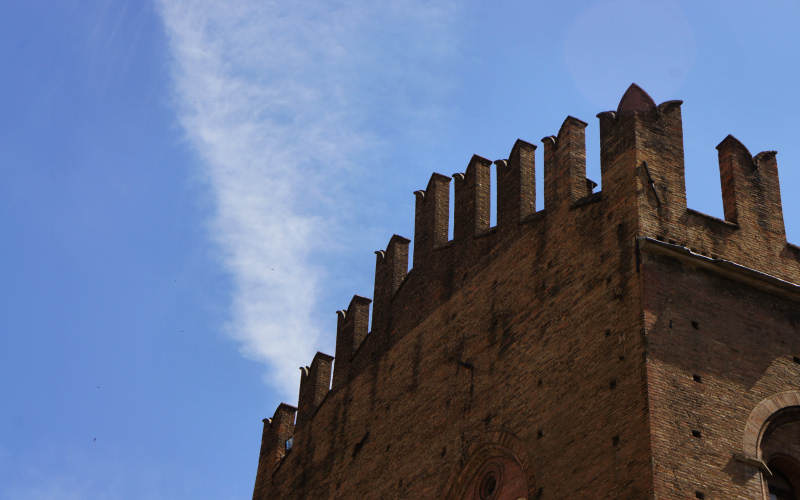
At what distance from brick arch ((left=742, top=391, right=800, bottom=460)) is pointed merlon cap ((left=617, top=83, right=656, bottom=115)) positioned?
4.35m

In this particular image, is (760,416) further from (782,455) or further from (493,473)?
(493,473)

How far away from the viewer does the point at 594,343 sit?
16484 millimetres

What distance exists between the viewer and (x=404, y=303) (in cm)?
2155

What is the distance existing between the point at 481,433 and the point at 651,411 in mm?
3431

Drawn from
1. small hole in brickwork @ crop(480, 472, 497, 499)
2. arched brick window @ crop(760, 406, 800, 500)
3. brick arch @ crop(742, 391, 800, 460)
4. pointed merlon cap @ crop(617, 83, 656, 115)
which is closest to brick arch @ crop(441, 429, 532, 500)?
small hole in brickwork @ crop(480, 472, 497, 499)

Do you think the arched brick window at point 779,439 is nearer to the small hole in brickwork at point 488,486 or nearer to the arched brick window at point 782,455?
the arched brick window at point 782,455

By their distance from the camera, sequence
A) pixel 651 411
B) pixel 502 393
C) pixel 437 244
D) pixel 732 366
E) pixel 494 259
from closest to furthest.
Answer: pixel 651 411
pixel 732 366
pixel 502 393
pixel 494 259
pixel 437 244

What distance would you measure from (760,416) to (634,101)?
15.6 feet

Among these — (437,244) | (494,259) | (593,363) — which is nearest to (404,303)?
(437,244)

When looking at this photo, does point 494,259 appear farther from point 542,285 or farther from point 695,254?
point 695,254

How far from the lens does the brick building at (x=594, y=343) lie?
1548 centimetres

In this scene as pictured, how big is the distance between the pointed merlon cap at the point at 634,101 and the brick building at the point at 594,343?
3 cm

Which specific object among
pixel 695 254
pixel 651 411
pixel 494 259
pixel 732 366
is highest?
pixel 494 259

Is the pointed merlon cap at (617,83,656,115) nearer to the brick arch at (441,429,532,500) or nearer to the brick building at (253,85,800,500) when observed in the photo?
the brick building at (253,85,800,500)
